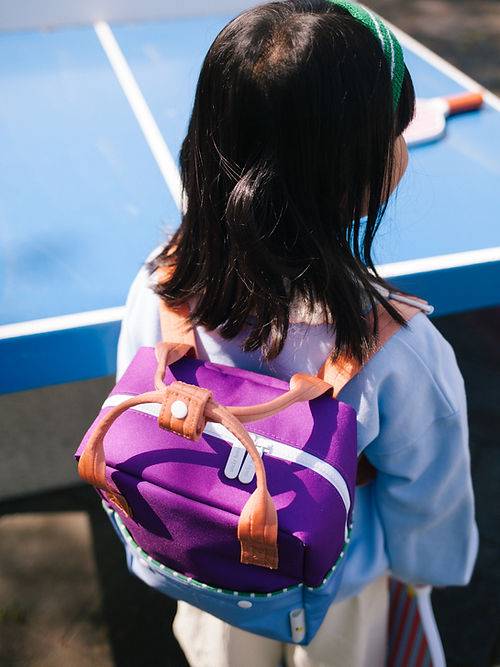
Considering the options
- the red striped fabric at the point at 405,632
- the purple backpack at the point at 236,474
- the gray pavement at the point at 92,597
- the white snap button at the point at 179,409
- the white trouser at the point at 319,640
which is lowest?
the gray pavement at the point at 92,597

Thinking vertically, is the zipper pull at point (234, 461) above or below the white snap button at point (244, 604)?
above

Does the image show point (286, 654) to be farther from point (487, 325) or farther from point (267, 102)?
point (487, 325)

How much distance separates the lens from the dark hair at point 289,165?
67cm

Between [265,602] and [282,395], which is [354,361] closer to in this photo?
[282,395]

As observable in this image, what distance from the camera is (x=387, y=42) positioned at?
2.32ft

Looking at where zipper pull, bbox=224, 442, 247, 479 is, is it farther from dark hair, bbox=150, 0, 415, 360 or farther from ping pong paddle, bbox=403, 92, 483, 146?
ping pong paddle, bbox=403, 92, 483, 146

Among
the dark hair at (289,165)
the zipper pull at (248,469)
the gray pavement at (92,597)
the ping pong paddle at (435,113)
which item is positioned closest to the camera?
the dark hair at (289,165)

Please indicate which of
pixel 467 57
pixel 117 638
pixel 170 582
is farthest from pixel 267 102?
pixel 467 57

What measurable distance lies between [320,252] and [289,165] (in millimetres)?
106

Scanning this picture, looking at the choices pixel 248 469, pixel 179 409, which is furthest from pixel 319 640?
pixel 179 409

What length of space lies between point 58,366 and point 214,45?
734 millimetres

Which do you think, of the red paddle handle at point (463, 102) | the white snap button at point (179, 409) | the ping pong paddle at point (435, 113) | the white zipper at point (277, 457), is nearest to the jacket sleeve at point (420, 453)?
the white zipper at point (277, 457)

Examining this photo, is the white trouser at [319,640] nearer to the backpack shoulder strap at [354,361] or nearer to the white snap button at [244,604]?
the white snap button at [244,604]

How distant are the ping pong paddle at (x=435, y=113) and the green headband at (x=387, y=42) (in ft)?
3.78
